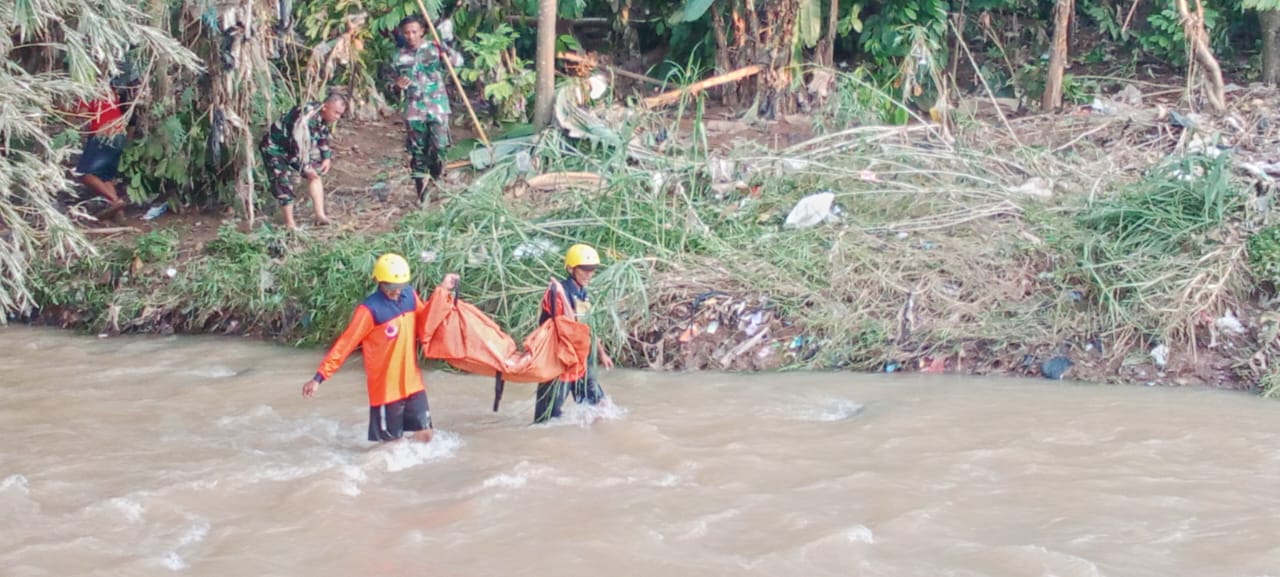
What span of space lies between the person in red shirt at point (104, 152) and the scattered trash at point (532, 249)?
11.7ft

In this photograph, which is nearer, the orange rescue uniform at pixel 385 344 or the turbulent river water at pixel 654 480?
the turbulent river water at pixel 654 480

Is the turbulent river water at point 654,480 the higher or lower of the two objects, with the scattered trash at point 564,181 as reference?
lower

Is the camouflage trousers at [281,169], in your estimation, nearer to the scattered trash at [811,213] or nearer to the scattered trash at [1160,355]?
the scattered trash at [811,213]

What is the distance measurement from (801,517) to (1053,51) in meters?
6.39

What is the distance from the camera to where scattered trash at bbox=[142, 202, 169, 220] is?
9.68 meters

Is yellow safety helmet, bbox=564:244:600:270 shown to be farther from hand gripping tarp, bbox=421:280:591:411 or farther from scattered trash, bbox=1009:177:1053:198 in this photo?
scattered trash, bbox=1009:177:1053:198

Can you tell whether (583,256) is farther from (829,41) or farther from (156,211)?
(829,41)

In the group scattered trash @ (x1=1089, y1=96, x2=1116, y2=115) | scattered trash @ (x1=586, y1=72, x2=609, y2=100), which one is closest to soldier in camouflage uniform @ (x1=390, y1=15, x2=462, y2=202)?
scattered trash @ (x1=586, y1=72, x2=609, y2=100)

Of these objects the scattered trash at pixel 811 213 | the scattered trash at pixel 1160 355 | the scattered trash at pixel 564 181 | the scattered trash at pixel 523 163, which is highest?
the scattered trash at pixel 523 163

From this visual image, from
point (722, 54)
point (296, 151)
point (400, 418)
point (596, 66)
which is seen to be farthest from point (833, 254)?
point (596, 66)

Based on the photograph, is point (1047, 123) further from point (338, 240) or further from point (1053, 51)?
point (338, 240)

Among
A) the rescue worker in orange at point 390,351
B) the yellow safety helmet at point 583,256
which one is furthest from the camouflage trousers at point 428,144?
the rescue worker in orange at point 390,351

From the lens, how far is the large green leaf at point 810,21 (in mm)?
10242

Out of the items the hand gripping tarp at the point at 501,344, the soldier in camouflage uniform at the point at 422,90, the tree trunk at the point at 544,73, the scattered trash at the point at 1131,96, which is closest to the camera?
the hand gripping tarp at the point at 501,344
